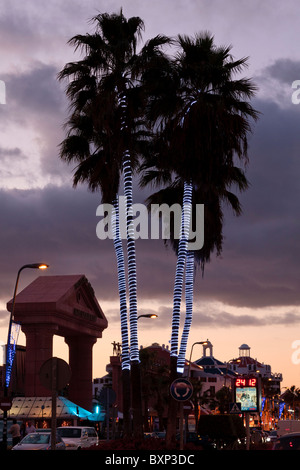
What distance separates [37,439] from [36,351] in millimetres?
32627

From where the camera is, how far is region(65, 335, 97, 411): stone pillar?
7519cm

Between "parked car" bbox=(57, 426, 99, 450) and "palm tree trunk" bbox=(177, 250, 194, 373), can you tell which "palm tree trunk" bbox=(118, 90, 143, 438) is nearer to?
"palm tree trunk" bbox=(177, 250, 194, 373)

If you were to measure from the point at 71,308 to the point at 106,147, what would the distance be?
34.7m

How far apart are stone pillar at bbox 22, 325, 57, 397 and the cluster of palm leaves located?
2826 centimetres

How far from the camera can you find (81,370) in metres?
75.5

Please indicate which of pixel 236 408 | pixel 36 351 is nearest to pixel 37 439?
pixel 236 408

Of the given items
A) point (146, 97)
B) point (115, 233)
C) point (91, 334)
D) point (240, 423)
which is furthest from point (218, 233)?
point (91, 334)

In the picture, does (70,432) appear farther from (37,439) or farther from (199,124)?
(199,124)

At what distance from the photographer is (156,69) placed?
35781mm

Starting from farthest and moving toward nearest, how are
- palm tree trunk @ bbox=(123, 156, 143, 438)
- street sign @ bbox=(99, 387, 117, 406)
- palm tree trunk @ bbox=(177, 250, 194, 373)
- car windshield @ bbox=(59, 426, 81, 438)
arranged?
car windshield @ bbox=(59, 426, 81, 438) → palm tree trunk @ bbox=(177, 250, 194, 373) → palm tree trunk @ bbox=(123, 156, 143, 438) → street sign @ bbox=(99, 387, 117, 406)

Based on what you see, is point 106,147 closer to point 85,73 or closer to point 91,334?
point 85,73

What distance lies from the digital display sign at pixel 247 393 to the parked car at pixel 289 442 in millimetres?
18179

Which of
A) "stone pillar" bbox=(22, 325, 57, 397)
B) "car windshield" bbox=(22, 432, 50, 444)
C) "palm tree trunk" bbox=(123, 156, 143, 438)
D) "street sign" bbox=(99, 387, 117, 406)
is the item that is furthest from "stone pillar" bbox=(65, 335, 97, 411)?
"street sign" bbox=(99, 387, 117, 406)
